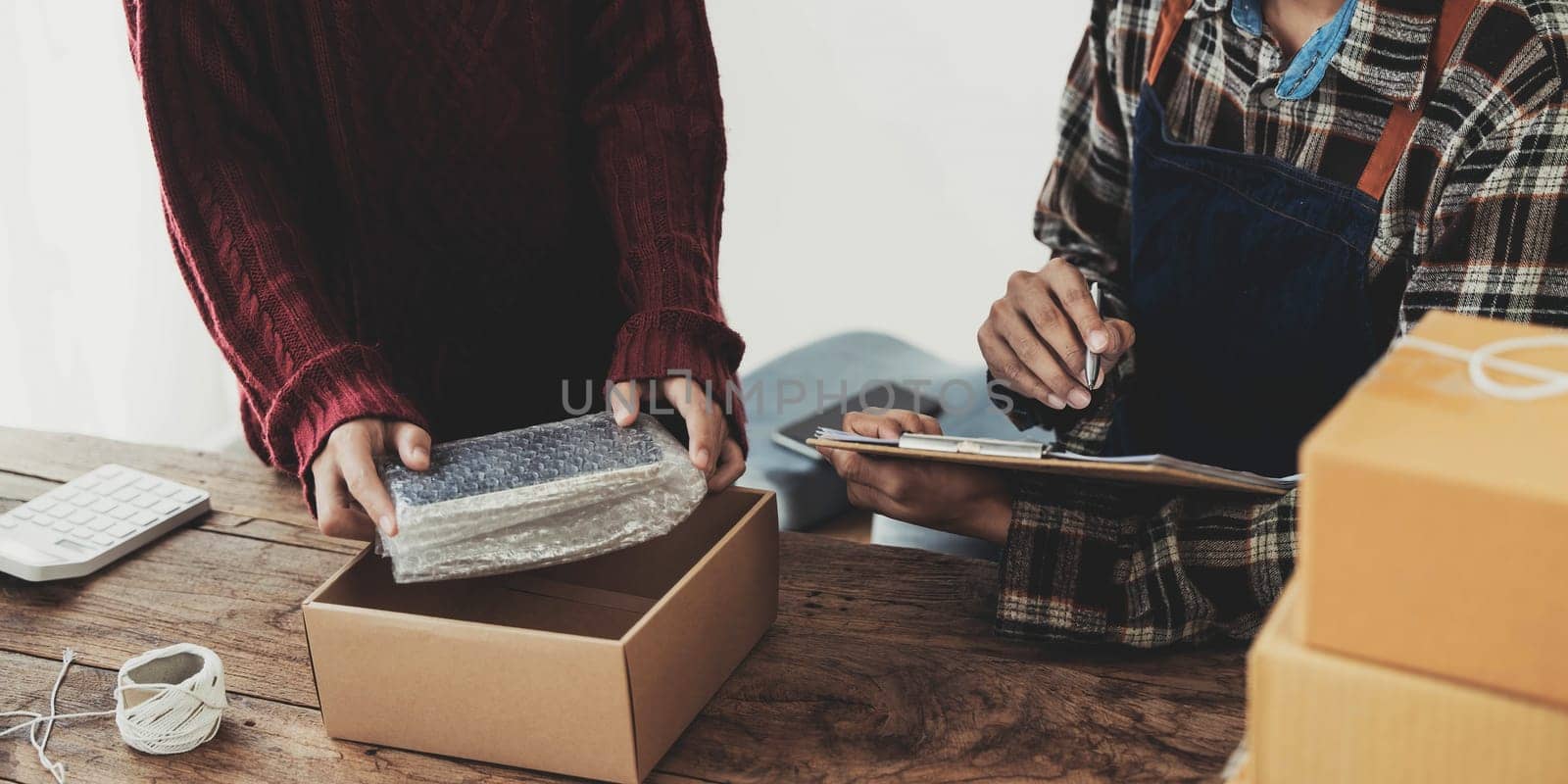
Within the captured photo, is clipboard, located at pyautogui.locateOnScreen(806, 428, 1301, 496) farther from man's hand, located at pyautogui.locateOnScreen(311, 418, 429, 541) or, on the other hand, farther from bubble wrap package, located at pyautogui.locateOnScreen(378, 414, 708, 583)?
man's hand, located at pyautogui.locateOnScreen(311, 418, 429, 541)

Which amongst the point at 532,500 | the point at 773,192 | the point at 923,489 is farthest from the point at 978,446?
the point at 773,192

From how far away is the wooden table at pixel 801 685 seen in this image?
0.88 meters

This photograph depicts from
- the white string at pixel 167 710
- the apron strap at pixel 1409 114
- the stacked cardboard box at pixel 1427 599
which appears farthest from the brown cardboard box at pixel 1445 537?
the white string at pixel 167 710

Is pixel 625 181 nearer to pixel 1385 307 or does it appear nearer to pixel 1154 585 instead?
pixel 1154 585

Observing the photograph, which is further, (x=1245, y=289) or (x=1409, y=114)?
(x=1245, y=289)

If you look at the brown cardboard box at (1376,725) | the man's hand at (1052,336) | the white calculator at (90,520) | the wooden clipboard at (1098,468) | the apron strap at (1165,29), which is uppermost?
the apron strap at (1165,29)

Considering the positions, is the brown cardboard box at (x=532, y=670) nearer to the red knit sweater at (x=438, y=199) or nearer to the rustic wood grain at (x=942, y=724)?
the rustic wood grain at (x=942, y=724)

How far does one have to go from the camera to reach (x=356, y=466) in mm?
929

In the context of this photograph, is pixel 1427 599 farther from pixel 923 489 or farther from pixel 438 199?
pixel 438 199

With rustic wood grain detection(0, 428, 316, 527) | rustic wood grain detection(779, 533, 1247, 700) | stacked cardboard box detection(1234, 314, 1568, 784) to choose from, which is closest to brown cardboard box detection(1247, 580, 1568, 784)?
stacked cardboard box detection(1234, 314, 1568, 784)

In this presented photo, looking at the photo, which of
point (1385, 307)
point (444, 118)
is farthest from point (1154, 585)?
point (444, 118)

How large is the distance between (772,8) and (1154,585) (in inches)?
95.7

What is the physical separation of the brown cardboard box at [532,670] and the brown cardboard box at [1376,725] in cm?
41

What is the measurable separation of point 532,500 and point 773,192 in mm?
2486
